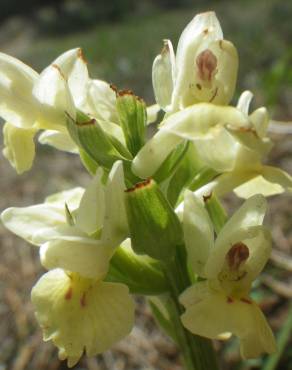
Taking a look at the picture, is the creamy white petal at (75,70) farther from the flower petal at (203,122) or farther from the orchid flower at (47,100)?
the flower petal at (203,122)

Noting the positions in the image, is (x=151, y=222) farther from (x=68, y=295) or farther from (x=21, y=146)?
(x=21, y=146)

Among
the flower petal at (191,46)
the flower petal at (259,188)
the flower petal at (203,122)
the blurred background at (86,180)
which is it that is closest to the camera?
the flower petal at (203,122)

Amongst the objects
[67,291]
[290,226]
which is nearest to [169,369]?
[290,226]

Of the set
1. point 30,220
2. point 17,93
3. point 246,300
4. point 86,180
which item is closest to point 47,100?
point 17,93

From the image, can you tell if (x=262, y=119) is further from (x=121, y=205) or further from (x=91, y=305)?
(x=91, y=305)

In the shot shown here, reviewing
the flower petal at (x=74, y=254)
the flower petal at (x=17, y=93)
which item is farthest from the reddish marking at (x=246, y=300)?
the flower petal at (x=17, y=93)

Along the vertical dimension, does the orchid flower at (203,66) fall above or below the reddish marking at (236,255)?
above

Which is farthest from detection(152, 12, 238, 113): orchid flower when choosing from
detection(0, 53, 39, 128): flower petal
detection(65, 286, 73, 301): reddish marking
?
detection(65, 286, 73, 301): reddish marking
